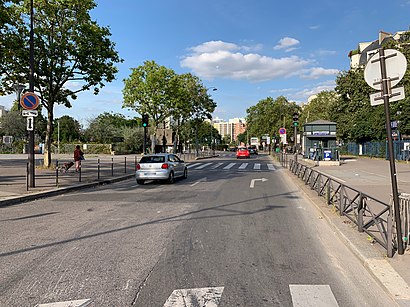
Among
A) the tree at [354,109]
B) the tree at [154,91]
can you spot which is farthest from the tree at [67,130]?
the tree at [354,109]

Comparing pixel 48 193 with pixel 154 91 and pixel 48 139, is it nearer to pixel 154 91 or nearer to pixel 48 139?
pixel 48 139

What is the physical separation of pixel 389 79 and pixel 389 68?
6.9 inches

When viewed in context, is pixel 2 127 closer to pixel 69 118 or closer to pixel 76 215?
pixel 69 118

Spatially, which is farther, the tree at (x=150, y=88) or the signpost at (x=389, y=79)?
A: the tree at (x=150, y=88)

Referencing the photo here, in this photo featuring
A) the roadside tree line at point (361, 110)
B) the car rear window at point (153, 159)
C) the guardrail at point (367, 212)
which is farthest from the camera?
the roadside tree line at point (361, 110)

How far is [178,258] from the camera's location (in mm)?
5387

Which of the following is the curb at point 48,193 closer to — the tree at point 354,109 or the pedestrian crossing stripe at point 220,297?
the pedestrian crossing stripe at point 220,297

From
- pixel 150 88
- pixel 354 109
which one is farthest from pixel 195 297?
pixel 354 109

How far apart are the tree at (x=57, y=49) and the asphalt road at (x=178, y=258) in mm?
12991

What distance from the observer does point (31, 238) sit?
6.55 metres

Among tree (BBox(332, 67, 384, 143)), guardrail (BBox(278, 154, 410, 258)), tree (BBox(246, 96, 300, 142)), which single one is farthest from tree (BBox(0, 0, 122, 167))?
tree (BBox(246, 96, 300, 142))

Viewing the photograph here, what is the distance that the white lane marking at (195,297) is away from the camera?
12.5ft

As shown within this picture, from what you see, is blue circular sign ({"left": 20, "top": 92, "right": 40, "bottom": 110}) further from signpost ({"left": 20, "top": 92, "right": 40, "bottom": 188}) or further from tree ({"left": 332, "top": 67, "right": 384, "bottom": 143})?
tree ({"left": 332, "top": 67, "right": 384, "bottom": 143})

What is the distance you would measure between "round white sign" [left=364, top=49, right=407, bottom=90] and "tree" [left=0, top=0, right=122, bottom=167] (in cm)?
1842
